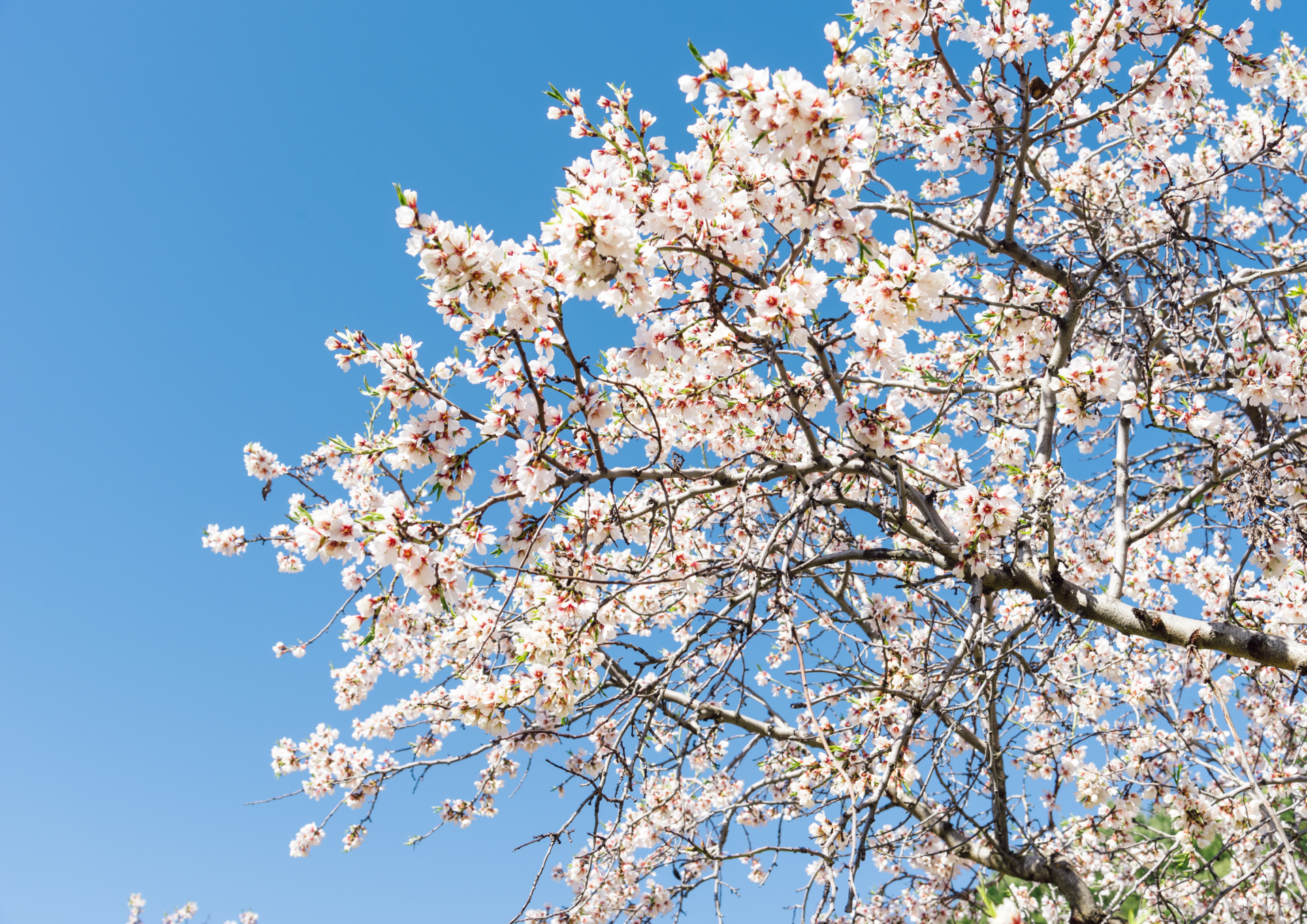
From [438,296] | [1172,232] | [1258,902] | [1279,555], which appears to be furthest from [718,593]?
[1258,902]

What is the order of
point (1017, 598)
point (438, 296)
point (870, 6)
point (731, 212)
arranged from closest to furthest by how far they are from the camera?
point (438, 296) → point (731, 212) → point (870, 6) → point (1017, 598)

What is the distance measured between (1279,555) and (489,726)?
386 cm

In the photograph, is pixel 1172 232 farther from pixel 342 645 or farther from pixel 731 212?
pixel 342 645

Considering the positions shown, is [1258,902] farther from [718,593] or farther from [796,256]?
[796,256]

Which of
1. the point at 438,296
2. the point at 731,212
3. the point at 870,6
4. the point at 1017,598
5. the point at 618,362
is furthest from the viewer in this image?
the point at 1017,598

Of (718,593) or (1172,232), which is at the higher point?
(1172,232)

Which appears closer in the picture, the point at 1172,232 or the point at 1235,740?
the point at 1235,740

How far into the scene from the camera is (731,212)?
3.02m

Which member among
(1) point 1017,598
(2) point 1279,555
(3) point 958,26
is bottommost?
(2) point 1279,555

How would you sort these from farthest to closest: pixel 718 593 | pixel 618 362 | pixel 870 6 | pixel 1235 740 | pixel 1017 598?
1. pixel 1017 598
2. pixel 618 362
3. pixel 870 6
4. pixel 718 593
5. pixel 1235 740

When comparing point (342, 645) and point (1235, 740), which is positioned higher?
point (342, 645)

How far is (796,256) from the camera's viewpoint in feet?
10.1

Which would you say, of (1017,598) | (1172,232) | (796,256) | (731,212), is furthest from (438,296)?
(1017,598)

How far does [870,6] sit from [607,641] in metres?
3.24
